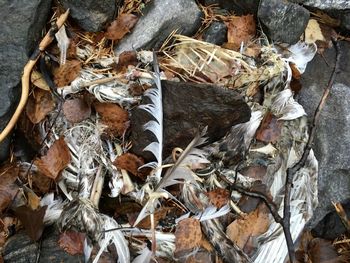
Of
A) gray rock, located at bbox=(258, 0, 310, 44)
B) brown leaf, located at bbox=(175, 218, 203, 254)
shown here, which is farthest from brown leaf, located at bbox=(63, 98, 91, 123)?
gray rock, located at bbox=(258, 0, 310, 44)

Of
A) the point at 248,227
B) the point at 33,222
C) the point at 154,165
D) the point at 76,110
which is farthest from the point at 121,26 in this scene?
the point at 248,227

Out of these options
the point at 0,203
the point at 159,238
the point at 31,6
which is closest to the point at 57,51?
the point at 31,6

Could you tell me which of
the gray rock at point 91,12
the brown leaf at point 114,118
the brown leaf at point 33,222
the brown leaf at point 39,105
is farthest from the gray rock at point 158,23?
the brown leaf at point 33,222

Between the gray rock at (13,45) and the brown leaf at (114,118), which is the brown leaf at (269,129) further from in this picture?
the gray rock at (13,45)

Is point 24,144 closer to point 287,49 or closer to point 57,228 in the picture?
point 57,228

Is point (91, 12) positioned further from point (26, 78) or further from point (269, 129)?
point (269, 129)
